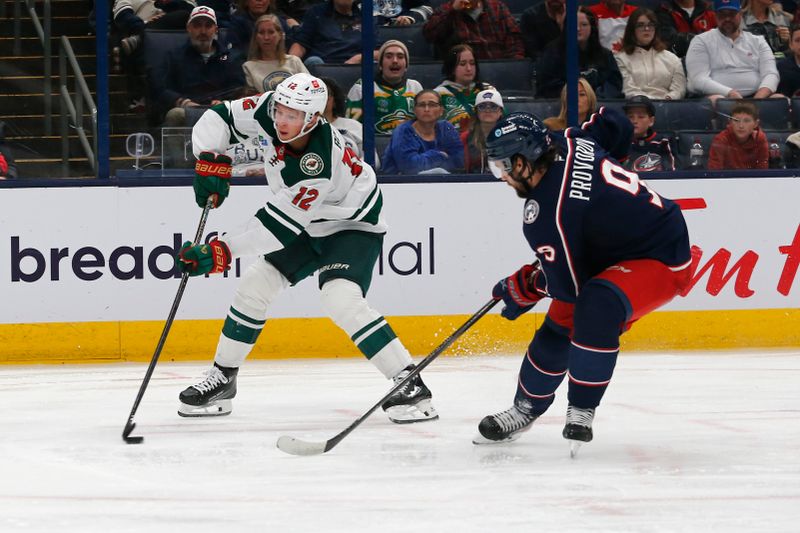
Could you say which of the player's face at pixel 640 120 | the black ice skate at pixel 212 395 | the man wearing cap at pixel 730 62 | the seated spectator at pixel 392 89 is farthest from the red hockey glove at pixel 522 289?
the man wearing cap at pixel 730 62

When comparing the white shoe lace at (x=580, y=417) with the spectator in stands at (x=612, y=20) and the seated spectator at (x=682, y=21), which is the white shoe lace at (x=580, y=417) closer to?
the spectator in stands at (x=612, y=20)

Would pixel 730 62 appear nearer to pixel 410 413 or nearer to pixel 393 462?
pixel 410 413

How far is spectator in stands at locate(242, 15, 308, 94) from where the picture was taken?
245 inches

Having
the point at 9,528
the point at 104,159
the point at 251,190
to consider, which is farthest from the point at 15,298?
the point at 9,528

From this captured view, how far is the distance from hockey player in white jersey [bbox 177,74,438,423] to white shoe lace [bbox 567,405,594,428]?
853 mm

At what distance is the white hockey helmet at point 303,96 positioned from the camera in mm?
4258

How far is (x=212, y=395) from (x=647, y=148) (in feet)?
9.68

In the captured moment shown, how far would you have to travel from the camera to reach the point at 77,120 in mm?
6059

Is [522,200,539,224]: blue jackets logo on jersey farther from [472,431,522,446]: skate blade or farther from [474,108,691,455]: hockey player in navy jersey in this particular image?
[472,431,522,446]: skate blade

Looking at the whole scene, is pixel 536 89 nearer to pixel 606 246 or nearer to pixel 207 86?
pixel 207 86

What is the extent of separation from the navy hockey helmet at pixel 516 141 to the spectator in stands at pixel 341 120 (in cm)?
270

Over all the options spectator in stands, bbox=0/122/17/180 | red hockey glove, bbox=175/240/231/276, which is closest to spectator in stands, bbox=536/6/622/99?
spectator in stands, bbox=0/122/17/180

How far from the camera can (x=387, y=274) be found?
21.0 ft

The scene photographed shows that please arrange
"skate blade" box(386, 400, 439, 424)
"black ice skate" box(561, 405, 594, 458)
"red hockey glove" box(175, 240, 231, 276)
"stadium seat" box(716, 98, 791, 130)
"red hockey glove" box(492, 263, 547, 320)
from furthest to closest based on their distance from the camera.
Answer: "stadium seat" box(716, 98, 791, 130), "skate blade" box(386, 400, 439, 424), "red hockey glove" box(175, 240, 231, 276), "red hockey glove" box(492, 263, 547, 320), "black ice skate" box(561, 405, 594, 458)
